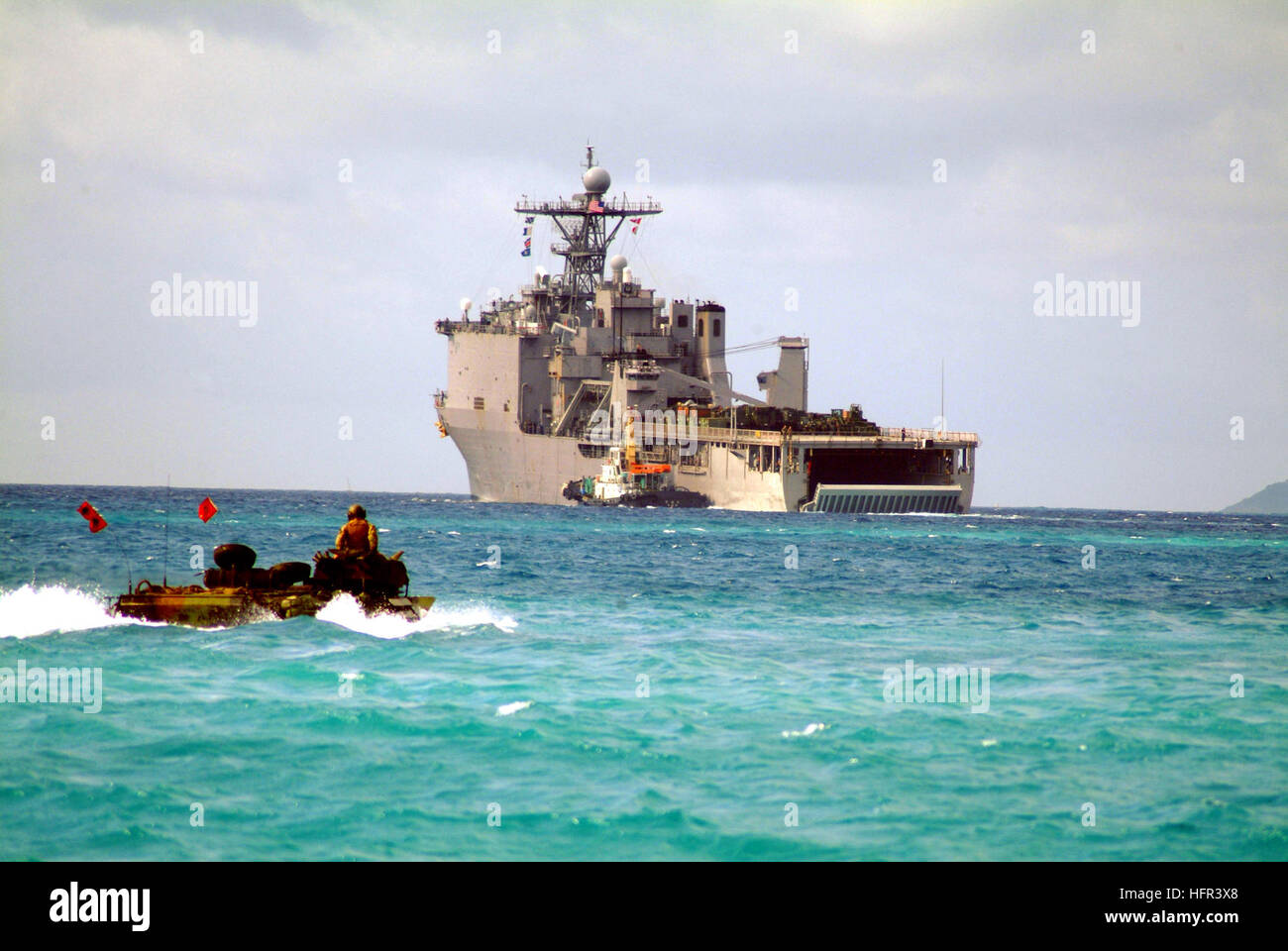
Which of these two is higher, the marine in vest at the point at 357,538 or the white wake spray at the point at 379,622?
the marine in vest at the point at 357,538

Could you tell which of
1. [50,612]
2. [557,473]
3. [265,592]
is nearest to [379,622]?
[265,592]

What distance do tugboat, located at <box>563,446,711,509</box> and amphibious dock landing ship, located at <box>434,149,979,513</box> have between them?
0.80m

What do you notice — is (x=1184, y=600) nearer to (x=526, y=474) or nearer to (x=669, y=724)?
(x=669, y=724)

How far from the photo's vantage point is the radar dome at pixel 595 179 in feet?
383

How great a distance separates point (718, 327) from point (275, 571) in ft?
274

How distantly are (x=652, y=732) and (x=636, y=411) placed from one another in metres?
82.0

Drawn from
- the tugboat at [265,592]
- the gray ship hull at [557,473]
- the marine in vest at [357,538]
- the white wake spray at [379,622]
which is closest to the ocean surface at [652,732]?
the white wake spray at [379,622]

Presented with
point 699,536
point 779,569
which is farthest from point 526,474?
point 779,569

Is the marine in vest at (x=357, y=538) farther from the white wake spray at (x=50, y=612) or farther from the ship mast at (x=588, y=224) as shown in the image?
the ship mast at (x=588, y=224)

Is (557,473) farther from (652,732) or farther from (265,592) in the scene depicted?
(652,732)

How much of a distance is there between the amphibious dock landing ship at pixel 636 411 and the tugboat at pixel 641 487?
80 centimetres

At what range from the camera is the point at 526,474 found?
4368 inches

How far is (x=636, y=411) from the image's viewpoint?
10025cm

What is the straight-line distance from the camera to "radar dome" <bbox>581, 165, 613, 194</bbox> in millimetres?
116625
